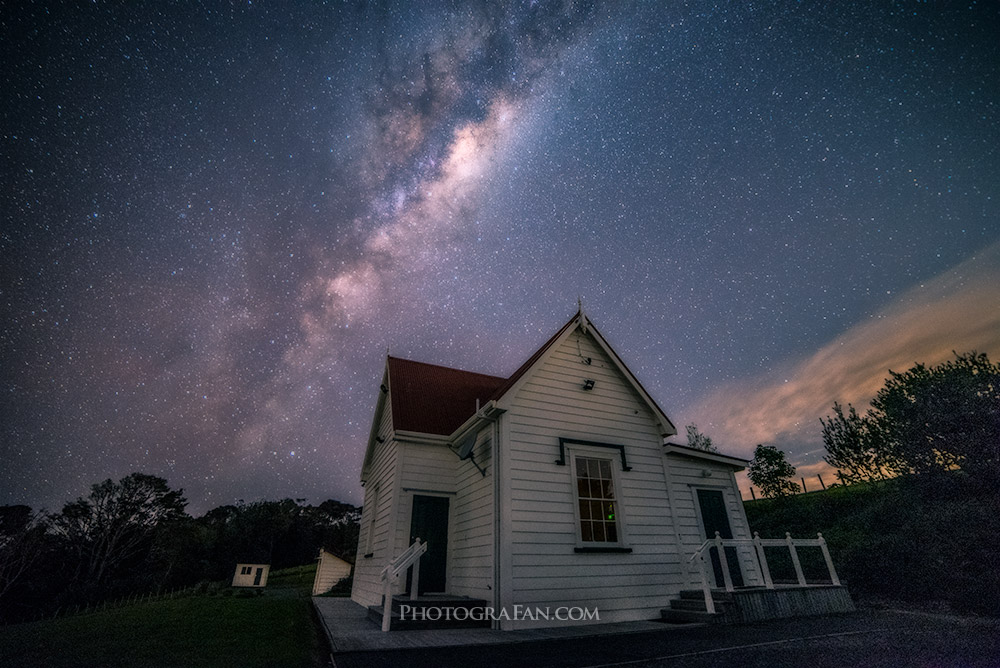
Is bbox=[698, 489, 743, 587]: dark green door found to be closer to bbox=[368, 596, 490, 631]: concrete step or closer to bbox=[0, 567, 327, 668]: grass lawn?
bbox=[368, 596, 490, 631]: concrete step

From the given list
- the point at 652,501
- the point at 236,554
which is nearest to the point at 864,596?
the point at 652,501

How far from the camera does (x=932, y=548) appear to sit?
11711 millimetres

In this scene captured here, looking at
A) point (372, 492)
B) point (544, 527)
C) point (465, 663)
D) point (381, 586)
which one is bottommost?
point (465, 663)

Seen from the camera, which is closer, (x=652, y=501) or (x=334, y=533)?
(x=652, y=501)

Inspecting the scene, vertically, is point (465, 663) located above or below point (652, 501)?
below

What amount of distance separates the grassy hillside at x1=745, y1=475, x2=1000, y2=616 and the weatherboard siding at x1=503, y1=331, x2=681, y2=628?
313 inches

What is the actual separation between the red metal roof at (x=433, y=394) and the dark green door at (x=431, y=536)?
6.18 feet

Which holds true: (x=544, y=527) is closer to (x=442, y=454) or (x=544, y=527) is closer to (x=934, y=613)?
(x=442, y=454)

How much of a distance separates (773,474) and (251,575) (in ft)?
137

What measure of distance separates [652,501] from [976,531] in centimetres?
953

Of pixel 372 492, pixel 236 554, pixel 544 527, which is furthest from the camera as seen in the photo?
pixel 236 554

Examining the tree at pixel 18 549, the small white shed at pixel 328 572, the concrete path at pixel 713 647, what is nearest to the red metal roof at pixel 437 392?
the concrete path at pixel 713 647

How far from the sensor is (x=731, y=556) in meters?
10.9

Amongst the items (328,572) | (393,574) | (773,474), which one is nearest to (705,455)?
(393,574)
